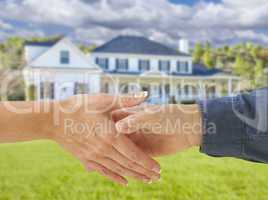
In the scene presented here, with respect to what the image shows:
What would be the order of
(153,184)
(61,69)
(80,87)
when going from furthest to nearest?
(61,69), (80,87), (153,184)

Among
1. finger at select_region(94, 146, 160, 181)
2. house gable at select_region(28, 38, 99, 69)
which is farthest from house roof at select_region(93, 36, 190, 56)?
finger at select_region(94, 146, 160, 181)

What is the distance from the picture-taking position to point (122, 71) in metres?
21.2

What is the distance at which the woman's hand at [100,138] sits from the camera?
1.45 meters

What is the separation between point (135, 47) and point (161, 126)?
70.4 ft

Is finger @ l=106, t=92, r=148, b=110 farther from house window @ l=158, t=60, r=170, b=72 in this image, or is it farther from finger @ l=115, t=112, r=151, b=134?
house window @ l=158, t=60, r=170, b=72

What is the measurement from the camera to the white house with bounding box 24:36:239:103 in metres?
19.3

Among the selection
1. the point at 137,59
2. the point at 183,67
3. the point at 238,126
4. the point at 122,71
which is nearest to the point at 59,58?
A: the point at 122,71

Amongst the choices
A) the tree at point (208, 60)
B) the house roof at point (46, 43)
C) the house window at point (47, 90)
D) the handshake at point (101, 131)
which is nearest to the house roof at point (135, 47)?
the house roof at point (46, 43)

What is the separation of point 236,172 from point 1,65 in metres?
18.3

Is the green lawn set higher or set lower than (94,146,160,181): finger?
lower

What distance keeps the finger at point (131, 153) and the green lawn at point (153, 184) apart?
0.68 meters

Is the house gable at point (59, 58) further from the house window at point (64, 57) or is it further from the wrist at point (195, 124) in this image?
the wrist at point (195, 124)

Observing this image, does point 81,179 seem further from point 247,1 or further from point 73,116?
point 247,1

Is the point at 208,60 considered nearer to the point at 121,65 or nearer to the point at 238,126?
the point at 121,65
